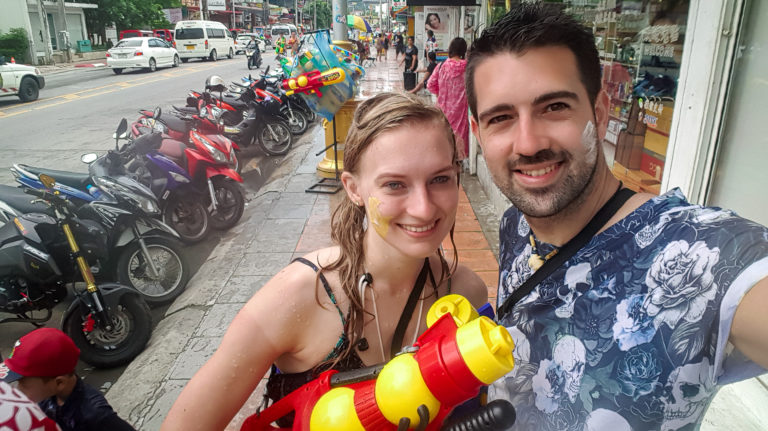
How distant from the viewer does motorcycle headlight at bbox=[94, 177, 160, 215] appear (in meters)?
4.09

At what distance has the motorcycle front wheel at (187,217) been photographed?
17.0 ft

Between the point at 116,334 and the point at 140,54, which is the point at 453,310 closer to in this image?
the point at 116,334

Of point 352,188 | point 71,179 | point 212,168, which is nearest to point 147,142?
point 212,168

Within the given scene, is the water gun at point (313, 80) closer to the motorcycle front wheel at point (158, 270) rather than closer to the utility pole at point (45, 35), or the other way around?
the motorcycle front wheel at point (158, 270)

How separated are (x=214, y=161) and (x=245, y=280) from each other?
1865mm

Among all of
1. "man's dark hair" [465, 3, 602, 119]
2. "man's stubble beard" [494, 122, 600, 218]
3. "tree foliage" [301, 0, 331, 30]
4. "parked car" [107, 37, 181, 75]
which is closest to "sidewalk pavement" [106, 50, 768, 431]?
"man's stubble beard" [494, 122, 600, 218]

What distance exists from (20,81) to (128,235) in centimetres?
1301

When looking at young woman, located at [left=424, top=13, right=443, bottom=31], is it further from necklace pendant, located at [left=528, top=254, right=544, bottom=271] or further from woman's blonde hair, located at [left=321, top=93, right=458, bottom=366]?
necklace pendant, located at [left=528, top=254, right=544, bottom=271]

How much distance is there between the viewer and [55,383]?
6.86ft

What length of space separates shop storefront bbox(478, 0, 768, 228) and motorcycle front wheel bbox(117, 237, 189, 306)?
339 centimetres

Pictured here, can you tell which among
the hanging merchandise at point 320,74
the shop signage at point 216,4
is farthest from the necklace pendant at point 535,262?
the shop signage at point 216,4

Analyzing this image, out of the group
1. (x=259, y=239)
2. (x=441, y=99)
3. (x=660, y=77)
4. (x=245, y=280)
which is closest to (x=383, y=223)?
(x=660, y=77)

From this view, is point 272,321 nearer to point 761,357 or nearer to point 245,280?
point 761,357

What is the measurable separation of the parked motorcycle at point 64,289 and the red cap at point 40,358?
1172mm
